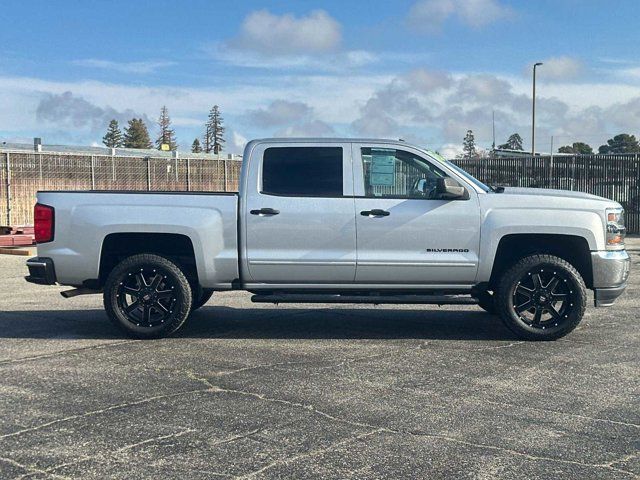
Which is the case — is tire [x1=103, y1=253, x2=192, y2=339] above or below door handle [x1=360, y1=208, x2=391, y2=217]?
below

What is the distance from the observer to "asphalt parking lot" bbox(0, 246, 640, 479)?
4246 millimetres

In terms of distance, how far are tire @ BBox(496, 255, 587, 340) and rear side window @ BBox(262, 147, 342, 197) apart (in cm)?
191

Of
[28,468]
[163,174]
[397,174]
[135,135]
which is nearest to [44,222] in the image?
[397,174]

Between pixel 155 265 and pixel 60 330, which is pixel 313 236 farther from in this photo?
pixel 60 330

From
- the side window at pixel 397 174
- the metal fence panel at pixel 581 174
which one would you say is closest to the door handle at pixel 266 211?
the side window at pixel 397 174

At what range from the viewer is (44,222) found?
24.7 feet

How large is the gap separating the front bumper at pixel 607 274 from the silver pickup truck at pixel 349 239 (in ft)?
0.04

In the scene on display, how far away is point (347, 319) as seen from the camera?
8797mm

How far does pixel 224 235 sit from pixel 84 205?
1425mm

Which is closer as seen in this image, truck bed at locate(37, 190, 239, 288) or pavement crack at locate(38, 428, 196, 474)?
pavement crack at locate(38, 428, 196, 474)

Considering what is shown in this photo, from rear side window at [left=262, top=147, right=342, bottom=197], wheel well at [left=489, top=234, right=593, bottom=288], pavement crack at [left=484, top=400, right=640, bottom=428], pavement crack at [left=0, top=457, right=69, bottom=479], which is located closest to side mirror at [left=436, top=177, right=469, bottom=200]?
wheel well at [left=489, top=234, right=593, bottom=288]

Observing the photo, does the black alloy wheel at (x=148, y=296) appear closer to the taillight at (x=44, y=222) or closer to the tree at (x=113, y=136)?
the taillight at (x=44, y=222)

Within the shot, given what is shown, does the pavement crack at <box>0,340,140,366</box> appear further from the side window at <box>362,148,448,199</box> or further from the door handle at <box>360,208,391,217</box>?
the side window at <box>362,148,448,199</box>

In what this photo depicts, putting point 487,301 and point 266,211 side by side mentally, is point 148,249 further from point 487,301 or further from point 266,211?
point 487,301
